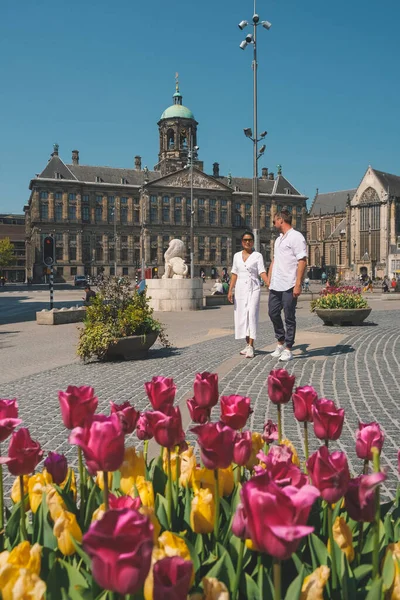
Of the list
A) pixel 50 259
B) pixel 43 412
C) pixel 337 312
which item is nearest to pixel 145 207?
pixel 50 259

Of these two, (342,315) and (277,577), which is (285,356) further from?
(277,577)

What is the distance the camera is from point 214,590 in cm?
126

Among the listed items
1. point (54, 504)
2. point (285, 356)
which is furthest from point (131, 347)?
point (54, 504)

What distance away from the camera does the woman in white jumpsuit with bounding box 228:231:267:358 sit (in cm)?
828

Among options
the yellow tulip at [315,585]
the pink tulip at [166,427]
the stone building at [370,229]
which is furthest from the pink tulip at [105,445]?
the stone building at [370,229]

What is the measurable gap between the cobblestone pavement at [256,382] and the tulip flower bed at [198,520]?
1.83 m

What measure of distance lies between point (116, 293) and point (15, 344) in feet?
13.1

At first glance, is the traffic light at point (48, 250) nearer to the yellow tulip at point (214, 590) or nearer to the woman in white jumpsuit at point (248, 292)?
the woman in white jumpsuit at point (248, 292)

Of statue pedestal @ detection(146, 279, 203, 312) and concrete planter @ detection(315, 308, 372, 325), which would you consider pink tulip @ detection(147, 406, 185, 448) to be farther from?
statue pedestal @ detection(146, 279, 203, 312)

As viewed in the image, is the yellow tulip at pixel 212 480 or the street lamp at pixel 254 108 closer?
the yellow tulip at pixel 212 480

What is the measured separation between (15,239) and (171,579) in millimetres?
126953

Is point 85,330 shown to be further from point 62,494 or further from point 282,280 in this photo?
point 62,494

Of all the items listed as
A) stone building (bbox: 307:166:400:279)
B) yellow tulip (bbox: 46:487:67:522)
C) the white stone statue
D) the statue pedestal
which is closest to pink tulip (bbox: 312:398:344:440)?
yellow tulip (bbox: 46:487:67:522)

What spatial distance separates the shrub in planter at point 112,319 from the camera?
8273 millimetres
